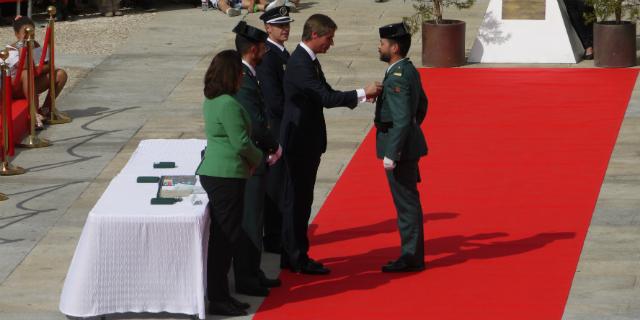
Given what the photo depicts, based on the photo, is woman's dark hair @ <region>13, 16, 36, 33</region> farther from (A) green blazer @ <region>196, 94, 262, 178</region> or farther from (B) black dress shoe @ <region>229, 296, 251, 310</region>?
(B) black dress shoe @ <region>229, 296, 251, 310</region>

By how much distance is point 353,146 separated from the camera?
49.9ft

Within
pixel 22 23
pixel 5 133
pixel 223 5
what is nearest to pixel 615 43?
pixel 223 5

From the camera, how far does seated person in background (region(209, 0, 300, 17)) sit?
2286 cm

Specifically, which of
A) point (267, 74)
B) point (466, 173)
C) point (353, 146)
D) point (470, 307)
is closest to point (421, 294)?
point (470, 307)

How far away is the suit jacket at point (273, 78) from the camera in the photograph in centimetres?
1105

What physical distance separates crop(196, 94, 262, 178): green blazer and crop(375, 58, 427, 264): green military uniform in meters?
1.33

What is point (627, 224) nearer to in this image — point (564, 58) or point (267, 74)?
point (267, 74)

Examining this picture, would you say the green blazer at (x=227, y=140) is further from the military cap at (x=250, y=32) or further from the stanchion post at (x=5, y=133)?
the stanchion post at (x=5, y=133)

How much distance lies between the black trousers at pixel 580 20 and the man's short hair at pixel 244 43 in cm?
998

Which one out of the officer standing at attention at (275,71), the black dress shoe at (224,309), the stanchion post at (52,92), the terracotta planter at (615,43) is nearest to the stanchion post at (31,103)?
the stanchion post at (52,92)

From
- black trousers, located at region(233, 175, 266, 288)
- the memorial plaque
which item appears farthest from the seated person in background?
black trousers, located at region(233, 175, 266, 288)

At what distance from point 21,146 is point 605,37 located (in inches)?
314

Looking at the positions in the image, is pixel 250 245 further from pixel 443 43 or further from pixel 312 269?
pixel 443 43

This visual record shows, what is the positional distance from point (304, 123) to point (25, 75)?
5.99 meters
